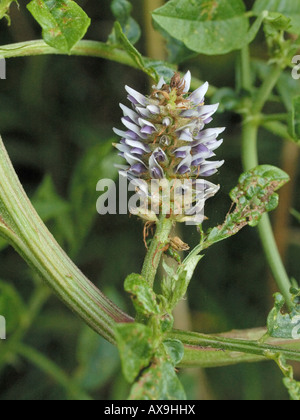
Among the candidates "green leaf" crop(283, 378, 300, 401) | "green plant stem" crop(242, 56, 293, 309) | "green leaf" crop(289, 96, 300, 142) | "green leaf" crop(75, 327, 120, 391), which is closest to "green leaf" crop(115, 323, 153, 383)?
"green leaf" crop(283, 378, 300, 401)

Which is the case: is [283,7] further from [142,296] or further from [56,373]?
[56,373]

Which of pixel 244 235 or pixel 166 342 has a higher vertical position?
pixel 244 235

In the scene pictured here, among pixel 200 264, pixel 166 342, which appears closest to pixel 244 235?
pixel 200 264

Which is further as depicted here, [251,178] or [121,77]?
[121,77]

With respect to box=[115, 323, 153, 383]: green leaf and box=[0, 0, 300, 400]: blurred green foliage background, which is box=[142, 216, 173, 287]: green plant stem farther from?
box=[0, 0, 300, 400]: blurred green foliage background

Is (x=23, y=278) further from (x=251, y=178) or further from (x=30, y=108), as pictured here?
(x=251, y=178)
